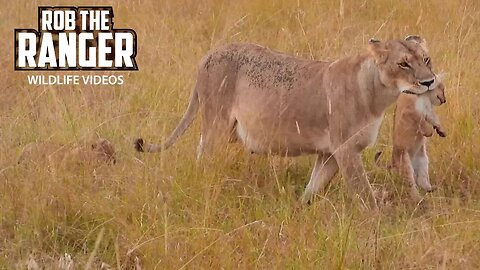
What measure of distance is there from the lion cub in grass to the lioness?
239mm

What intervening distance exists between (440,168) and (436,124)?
319 mm

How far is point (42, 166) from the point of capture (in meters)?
4.32

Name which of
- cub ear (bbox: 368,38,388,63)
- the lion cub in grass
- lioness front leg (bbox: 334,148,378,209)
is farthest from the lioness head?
the lion cub in grass

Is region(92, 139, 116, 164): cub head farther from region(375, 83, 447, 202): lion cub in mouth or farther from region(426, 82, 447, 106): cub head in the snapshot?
region(426, 82, 447, 106): cub head

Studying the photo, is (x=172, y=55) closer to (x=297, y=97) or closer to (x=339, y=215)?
(x=297, y=97)

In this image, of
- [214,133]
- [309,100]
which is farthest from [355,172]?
[214,133]

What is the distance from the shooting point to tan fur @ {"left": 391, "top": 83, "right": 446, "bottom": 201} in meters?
4.57

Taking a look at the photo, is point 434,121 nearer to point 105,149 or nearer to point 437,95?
point 437,95

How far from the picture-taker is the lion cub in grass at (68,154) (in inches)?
175

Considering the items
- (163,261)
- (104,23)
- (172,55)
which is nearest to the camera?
(163,261)

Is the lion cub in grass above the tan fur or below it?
below

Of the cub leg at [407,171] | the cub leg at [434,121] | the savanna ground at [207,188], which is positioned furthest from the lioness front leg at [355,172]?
the cub leg at [434,121]

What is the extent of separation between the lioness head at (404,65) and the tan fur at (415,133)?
52cm

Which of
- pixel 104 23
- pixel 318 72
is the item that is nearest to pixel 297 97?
pixel 318 72
